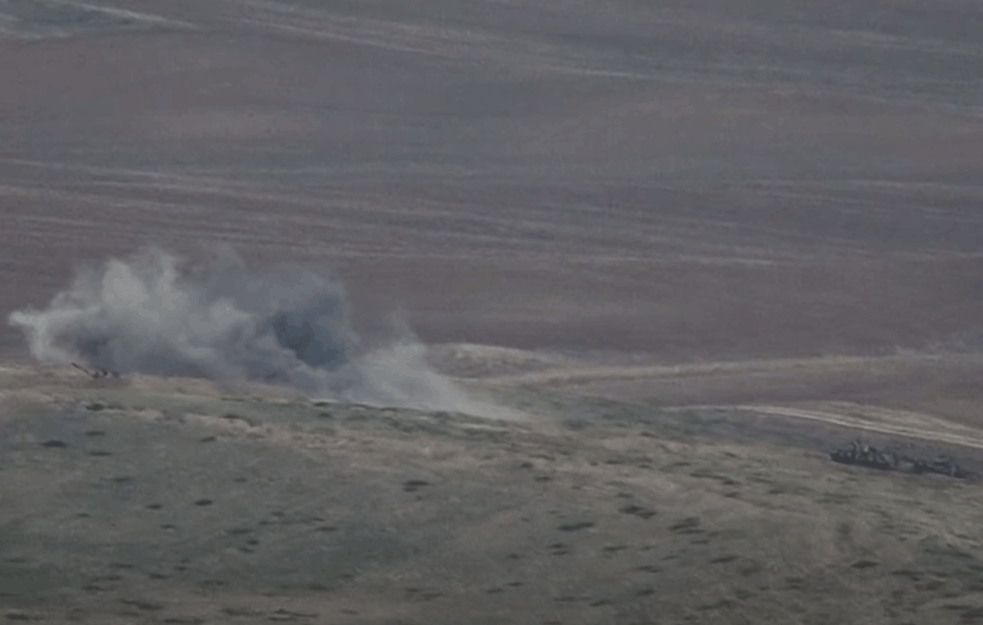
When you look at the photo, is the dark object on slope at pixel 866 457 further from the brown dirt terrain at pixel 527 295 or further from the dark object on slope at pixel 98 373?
the dark object on slope at pixel 98 373

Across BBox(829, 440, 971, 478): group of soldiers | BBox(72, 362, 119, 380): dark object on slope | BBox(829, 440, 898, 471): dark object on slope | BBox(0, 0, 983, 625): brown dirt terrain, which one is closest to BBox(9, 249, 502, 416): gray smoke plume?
BBox(72, 362, 119, 380): dark object on slope

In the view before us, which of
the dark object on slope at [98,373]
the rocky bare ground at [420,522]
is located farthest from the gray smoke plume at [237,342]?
the rocky bare ground at [420,522]

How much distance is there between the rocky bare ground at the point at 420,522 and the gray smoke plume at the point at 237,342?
2.44 m

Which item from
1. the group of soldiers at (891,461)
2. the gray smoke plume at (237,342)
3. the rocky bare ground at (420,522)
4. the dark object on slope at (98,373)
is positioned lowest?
the rocky bare ground at (420,522)

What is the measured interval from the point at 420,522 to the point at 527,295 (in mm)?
23370

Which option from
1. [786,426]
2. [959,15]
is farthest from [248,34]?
[786,426]

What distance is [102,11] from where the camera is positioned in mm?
76812

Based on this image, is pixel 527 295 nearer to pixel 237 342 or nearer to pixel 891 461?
pixel 237 342

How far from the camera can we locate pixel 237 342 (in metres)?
41.5

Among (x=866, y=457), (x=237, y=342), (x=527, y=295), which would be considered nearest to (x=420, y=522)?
(x=866, y=457)

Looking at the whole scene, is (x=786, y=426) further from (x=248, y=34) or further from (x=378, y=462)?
(x=248, y=34)

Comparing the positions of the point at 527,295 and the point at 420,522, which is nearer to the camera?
the point at 420,522

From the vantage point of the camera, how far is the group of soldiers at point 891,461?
1524 inches

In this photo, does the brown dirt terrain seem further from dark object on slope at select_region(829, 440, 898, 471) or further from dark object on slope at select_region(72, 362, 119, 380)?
dark object on slope at select_region(829, 440, 898, 471)
